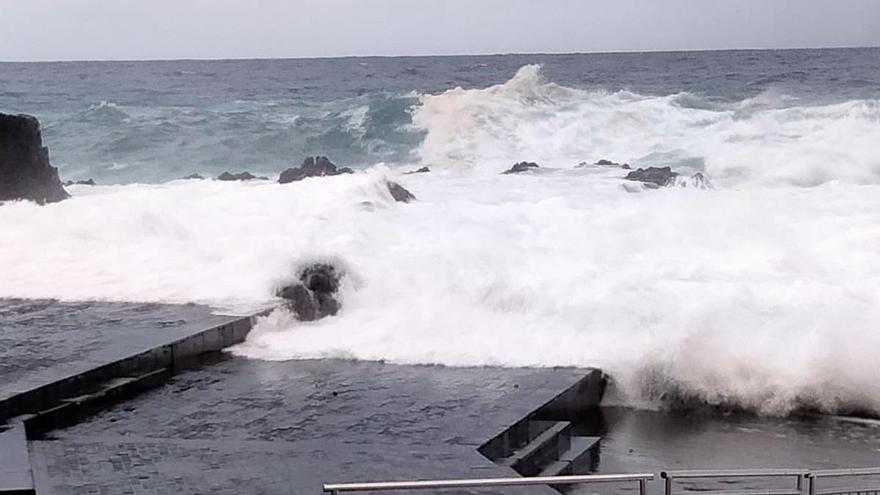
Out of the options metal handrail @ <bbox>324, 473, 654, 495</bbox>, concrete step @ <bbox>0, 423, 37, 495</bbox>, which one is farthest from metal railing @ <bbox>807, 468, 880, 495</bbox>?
concrete step @ <bbox>0, 423, 37, 495</bbox>

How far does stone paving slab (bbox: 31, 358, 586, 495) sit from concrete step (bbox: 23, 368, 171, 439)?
13cm

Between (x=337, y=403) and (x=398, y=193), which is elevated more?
(x=398, y=193)

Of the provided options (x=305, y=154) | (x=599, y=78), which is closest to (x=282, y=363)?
(x=305, y=154)

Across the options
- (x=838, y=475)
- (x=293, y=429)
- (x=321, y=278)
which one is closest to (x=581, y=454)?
(x=293, y=429)

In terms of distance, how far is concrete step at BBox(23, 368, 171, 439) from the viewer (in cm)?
792

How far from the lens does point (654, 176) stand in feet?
77.1

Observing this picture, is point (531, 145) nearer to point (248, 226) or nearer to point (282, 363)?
point (248, 226)

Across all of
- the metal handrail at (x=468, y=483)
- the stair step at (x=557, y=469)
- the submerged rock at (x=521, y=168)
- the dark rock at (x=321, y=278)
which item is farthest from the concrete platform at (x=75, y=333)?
the submerged rock at (x=521, y=168)

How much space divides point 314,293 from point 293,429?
165 inches

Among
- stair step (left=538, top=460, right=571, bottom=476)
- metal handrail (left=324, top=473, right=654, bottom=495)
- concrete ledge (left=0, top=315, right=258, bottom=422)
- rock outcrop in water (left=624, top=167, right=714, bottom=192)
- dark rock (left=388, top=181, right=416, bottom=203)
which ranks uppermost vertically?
rock outcrop in water (left=624, top=167, right=714, bottom=192)

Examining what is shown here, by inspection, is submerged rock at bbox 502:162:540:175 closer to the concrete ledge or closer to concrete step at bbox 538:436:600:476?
A: the concrete ledge

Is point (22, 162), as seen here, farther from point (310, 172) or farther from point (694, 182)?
point (694, 182)

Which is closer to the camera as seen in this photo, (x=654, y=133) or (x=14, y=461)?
(x=14, y=461)

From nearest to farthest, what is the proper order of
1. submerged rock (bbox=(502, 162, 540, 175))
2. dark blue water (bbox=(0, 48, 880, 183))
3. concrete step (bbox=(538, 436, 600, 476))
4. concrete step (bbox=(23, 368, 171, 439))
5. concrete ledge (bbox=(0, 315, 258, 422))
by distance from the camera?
concrete step (bbox=(538, 436, 600, 476)) < concrete step (bbox=(23, 368, 171, 439)) < concrete ledge (bbox=(0, 315, 258, 422)) < submerged rock (bbox=(502, 162, 540, 175)) < dark blue water (bbox=(0, 48, 880, 183))
